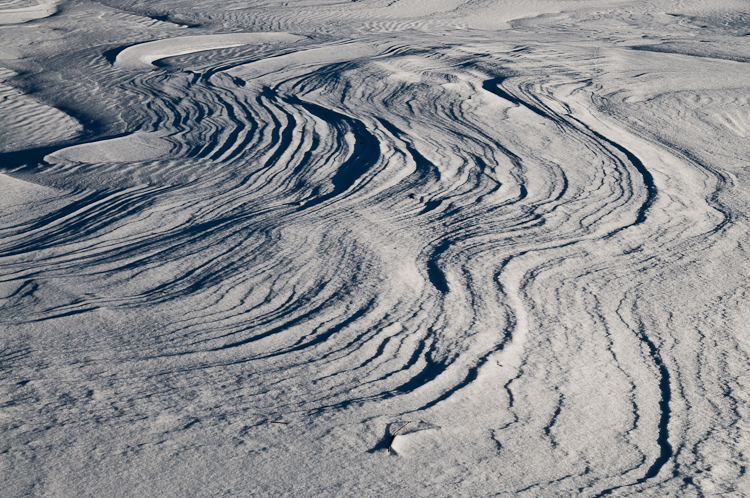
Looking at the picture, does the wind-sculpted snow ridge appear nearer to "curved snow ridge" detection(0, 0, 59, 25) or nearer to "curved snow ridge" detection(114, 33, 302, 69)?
"curved snow ridge" detection(114, 33, 302, 69)

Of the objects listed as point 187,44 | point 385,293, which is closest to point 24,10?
point 187,44

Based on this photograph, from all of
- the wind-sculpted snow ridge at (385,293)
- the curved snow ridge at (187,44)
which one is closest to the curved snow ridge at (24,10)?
the curved snow ridge at (187,44)

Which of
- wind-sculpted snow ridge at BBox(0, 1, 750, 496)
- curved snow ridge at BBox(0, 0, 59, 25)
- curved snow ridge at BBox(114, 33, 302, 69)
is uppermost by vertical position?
curved snow ridge at BBox(0, 0, 59, 25)

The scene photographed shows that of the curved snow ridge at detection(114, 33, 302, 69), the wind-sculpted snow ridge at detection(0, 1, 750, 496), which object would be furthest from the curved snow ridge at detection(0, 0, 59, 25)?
the wind-sculpted snow ridge at detection(0, 1, 750, 496)

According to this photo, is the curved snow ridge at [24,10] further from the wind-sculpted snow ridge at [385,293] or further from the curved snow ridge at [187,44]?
the wind-sculpted snow ridge at [385,293]

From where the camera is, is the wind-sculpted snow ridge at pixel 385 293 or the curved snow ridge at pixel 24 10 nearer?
the wind-sculpted snow ridge at pixel 385 293

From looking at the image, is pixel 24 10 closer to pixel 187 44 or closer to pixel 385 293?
pixel 187 44

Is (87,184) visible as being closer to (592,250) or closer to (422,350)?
(422,350)
